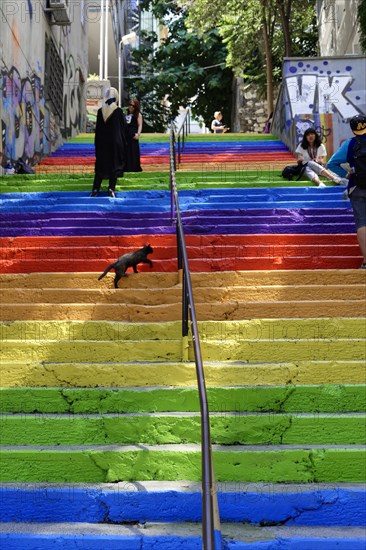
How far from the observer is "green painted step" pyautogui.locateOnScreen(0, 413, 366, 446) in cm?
489

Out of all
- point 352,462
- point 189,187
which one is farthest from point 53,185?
point 352,462

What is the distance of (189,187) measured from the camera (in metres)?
11.6

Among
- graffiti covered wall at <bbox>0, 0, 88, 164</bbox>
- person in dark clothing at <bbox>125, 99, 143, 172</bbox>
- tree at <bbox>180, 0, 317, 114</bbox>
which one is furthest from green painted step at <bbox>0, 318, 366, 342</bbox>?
tree at <bbox>180, 0, 317, 114</bbox>

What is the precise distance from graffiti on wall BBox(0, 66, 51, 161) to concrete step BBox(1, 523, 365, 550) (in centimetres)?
977

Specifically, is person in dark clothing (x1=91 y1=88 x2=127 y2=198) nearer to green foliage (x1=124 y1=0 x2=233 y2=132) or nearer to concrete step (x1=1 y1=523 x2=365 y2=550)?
concrete step (x1=1 y1=523 x2=365 y2=550)

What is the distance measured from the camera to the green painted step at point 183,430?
489cm

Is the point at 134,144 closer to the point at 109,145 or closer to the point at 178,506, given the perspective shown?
the point at 109,145

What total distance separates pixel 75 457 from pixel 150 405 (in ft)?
2.44

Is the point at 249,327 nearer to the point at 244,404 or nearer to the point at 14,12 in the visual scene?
the point at 244,404

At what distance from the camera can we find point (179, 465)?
4.62m

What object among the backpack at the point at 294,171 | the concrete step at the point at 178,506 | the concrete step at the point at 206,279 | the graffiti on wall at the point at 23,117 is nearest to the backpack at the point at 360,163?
the concrete step at the point at 206,279

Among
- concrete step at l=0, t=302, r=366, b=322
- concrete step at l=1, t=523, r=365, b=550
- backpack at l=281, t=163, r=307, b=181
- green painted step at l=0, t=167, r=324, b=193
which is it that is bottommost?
concrete step at l=1, t=523, r=365, b=550

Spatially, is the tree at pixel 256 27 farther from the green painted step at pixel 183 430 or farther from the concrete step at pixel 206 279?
the green painted step at pixel 183 430

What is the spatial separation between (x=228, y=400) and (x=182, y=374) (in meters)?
0.44
